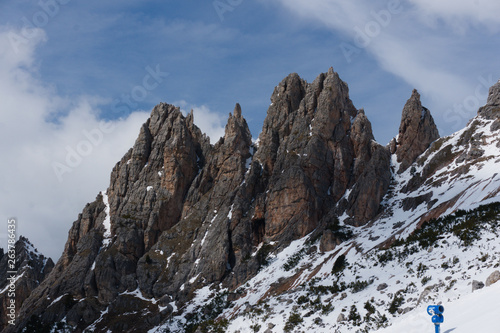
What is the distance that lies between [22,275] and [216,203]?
74811mm

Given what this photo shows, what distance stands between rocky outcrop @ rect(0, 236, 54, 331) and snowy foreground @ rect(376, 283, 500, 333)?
137 metres

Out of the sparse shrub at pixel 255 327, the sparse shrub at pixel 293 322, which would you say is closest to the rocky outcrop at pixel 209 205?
the sparse shrub at pixel 255 327

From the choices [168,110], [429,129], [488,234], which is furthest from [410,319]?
[168,110]

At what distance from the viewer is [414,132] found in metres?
125

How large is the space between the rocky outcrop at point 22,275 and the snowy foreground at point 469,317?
137 metres

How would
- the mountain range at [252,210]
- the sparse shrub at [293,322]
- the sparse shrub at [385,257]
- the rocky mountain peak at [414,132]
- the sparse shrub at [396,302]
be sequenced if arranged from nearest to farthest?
the sparse shrub at [396,302] < the sparse shrub at [293,322] < the sparse shrub at [385,257] < the mountain range at [252,210] < the rocky mountain peak at [414,132]

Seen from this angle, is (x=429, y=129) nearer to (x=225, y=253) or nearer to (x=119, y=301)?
(x=225, y=253)

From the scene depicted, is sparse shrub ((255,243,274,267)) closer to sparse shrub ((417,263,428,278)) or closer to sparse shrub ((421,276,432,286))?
sparse shrub ((417,263,428,278))

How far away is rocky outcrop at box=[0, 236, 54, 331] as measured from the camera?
151000 millimetres

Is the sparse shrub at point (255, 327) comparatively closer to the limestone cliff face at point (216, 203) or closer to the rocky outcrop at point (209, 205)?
the rocky outcrop at point (209, 205)

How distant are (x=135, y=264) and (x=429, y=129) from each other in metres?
88.6

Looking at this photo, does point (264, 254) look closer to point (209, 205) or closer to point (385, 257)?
point (209, 205)

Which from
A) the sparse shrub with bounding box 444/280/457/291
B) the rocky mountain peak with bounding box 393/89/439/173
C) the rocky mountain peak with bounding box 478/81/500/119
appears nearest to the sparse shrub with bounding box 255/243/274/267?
the rocky mountain peak with bounding box 393/89/439/173

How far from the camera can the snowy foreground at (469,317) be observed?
20.8m
